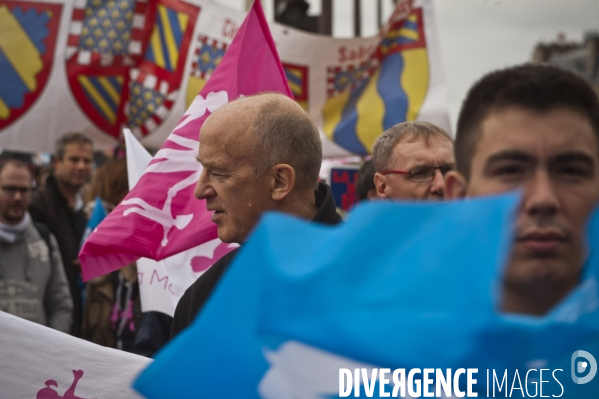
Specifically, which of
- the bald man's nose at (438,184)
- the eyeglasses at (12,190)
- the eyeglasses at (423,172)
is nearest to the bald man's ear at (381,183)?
the eyeglasses at (423,172)

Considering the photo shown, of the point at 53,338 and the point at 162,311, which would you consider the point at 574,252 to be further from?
the point at 162,311

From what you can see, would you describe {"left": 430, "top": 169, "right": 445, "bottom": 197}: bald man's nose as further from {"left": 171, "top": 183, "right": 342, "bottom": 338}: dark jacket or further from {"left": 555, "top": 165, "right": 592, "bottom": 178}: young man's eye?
{"left": 555, "top": 165, "right": 592, "bottom": 178}: young man's eye

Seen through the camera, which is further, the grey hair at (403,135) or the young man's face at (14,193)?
the young man's face at (14,193)

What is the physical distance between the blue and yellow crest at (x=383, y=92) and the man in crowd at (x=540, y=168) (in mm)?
4697

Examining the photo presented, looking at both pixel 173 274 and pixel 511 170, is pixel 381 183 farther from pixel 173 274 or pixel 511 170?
pixel 511 170

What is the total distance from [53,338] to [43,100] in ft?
14.7

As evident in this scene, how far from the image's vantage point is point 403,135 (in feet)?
11.8

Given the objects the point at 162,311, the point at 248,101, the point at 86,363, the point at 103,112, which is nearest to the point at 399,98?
the point at 103,112

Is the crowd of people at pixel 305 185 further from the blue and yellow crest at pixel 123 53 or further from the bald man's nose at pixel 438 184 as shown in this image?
the blue and yellow crest at pixel 123 53

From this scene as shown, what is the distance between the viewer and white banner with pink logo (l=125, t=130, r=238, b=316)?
396 cm

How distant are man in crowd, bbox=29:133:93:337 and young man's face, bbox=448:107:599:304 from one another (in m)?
4.85

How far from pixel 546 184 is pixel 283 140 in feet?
4.95

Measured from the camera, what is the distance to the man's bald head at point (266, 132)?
2797 millimetres

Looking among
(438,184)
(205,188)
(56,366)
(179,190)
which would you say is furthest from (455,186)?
(179,190)
